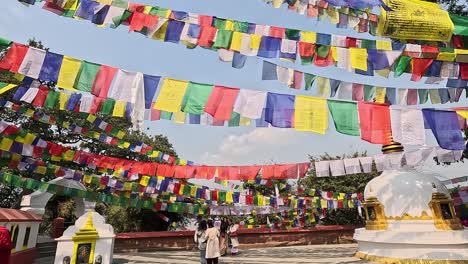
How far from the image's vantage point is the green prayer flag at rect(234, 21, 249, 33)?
6.48m

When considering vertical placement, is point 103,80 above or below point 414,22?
below

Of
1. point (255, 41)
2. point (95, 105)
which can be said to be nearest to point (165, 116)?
point (95, 105)

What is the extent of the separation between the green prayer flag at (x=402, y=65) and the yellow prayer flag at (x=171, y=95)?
3.94 meters

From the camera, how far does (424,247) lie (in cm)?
1036

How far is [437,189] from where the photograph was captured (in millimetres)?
11727

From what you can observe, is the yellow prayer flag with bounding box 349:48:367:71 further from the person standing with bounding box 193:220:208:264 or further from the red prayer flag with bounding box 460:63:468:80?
the person standing with bounding box 193:220:208:264

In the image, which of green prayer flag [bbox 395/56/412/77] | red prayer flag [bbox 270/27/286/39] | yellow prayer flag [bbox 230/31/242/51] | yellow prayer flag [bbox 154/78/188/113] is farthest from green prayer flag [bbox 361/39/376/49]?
yellow prayer flag [bbox 154/78/188/113]

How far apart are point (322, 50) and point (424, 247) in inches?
306

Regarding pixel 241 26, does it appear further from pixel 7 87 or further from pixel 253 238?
pixel 253 238

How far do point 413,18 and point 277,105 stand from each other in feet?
8.39

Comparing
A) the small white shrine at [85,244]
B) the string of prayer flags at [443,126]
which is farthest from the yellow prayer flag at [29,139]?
the string of prayer flags at [443,126]

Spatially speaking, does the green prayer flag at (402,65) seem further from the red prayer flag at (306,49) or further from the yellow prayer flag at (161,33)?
the yellow prayer flag at (161,33)

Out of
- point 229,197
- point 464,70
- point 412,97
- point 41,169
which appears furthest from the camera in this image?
point 229,197

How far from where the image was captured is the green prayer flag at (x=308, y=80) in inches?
252
